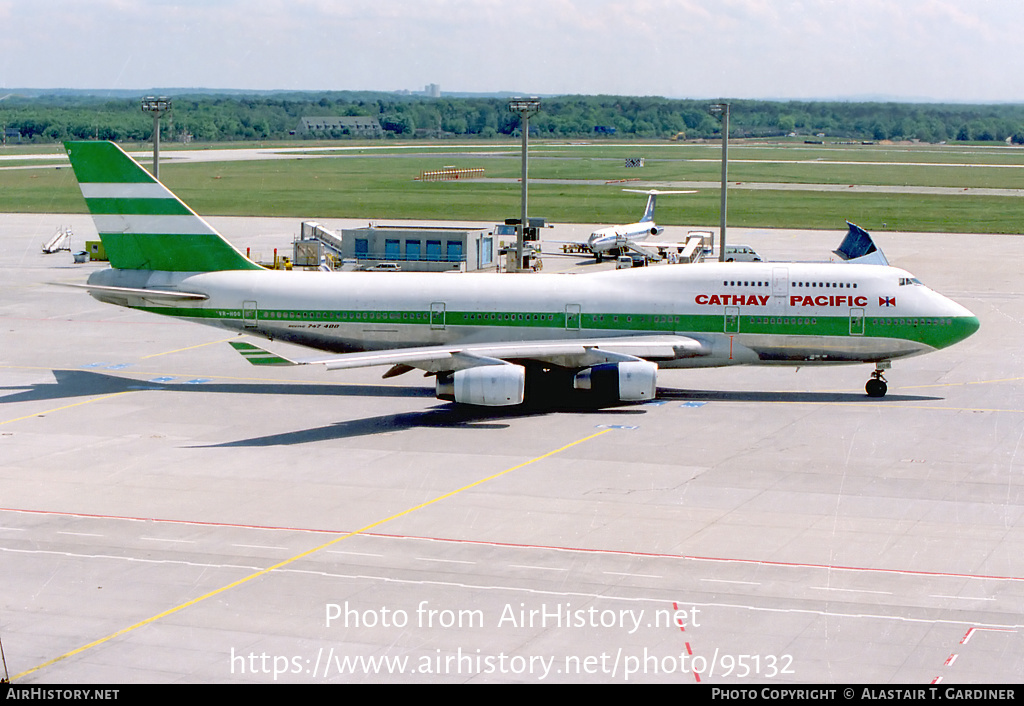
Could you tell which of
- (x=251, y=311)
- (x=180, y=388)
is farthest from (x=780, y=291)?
(x=180, y=388)

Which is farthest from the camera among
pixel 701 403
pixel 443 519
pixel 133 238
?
pixel 133 238

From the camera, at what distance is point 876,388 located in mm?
45906

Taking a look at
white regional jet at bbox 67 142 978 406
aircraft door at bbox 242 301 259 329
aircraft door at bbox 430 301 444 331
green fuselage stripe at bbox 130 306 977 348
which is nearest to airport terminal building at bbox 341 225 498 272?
white regional jet at bbox 67 142 978 406

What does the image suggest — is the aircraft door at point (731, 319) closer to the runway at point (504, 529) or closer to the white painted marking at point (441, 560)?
the runway at point (504, 529)

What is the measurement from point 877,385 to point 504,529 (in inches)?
855

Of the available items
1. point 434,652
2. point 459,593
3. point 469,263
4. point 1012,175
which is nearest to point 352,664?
point 434,652

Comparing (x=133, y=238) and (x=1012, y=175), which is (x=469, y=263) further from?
(x=1012, y=175)

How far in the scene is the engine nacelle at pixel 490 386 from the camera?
41.4m

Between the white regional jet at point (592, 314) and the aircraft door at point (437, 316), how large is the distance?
0.12ft

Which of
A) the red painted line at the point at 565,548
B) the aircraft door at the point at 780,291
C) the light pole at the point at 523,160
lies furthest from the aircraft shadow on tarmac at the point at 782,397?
the light pole at the point at 523,160

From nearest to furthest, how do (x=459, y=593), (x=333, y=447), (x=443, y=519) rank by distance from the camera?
(x=459, y=593)
(x=443, y=519)
(x=333, y=447)

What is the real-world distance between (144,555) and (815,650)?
1462 cm

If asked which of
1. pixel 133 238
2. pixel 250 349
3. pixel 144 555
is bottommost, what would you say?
pixel 144 555

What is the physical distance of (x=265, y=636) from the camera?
883 inches
